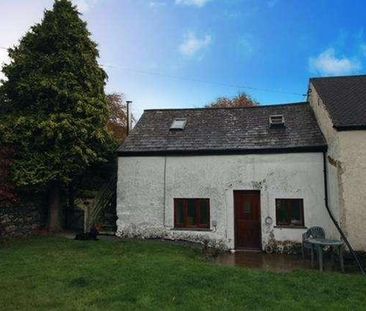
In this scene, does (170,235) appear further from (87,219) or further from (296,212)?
(296,212)

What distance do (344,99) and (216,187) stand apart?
22.3 ft

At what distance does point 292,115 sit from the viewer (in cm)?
1912

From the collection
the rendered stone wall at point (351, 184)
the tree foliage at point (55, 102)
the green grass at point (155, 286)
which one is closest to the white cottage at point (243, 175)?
the rendered stone wall at point (351, 184)

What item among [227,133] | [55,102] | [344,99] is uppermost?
[55,102]

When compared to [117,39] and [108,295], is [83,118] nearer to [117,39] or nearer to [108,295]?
[117,39]

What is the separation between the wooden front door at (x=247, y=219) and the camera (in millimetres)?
16625

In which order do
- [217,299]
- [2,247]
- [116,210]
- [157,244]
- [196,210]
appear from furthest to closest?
[116,210] < [196,210] < [157,244] < [2,247] < [217,299]

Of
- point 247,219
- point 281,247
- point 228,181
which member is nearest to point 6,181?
point 228,181

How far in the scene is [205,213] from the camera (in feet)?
56.8

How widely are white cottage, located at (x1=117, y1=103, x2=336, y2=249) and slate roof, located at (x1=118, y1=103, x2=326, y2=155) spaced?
0.05 metres

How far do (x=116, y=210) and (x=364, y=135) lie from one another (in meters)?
11.7

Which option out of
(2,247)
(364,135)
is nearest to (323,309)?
(364,135)

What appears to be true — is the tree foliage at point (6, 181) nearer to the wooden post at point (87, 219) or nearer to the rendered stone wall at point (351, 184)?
the wooden post at point (87, 219)

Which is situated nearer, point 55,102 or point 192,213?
point 192,213
